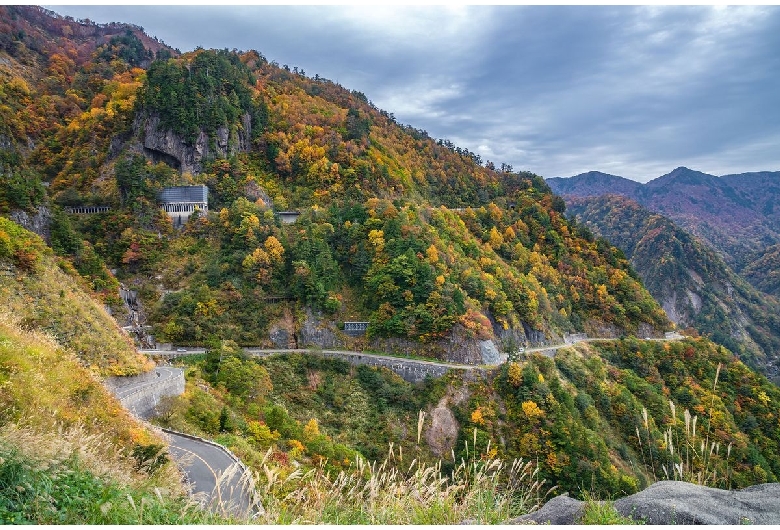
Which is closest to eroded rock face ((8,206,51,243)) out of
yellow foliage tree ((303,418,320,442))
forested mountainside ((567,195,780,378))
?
yellow foliage tree ((303,418,320,442))

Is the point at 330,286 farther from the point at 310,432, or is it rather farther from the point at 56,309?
the point at 56,309

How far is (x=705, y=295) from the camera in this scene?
110375 millimetres

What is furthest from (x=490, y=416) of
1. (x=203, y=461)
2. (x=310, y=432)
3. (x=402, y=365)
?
(x=203, y=461)

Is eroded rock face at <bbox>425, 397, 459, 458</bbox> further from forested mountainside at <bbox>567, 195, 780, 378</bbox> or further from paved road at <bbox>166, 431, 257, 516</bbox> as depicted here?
forested mountainside at <bbox>567, 195, 780, 378</bbox>

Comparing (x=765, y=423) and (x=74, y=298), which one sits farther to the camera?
(x=765, y=423)

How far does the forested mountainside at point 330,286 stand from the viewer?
2836cm

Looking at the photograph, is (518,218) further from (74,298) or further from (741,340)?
(741,340)

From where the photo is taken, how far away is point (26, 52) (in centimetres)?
6994

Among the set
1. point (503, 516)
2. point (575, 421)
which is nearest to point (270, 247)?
point (575, 421)

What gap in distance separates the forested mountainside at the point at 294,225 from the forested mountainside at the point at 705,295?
204 feet

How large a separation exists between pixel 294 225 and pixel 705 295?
112271 millimetres

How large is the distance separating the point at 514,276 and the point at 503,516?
41378mm

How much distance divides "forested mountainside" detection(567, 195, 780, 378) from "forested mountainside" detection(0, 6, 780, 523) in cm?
5939

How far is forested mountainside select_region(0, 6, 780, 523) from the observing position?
28359 millimetres
